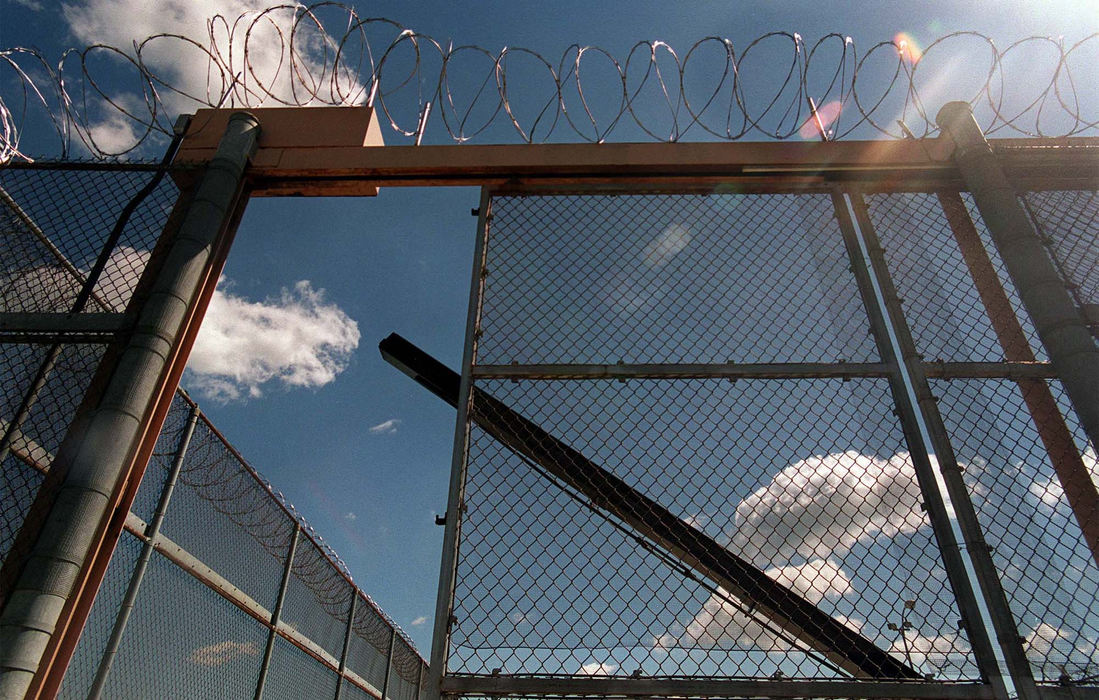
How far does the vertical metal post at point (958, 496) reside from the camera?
2.38 m

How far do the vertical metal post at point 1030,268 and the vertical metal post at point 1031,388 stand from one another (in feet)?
0.35

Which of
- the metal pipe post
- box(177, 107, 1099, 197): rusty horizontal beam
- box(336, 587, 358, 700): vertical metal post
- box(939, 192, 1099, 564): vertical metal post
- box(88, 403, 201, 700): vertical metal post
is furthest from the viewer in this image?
box(336, 587, 358, 700): vertical metal post

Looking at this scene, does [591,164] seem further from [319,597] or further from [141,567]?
[319,597]

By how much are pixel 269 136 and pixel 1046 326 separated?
151 inches

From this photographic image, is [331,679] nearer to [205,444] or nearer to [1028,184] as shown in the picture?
[205,444]

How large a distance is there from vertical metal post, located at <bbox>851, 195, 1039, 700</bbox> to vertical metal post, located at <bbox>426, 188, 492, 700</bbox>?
72.9 inches

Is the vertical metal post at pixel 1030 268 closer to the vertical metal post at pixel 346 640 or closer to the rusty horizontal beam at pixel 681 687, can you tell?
the rusty horizontal beam at pixel 681 687

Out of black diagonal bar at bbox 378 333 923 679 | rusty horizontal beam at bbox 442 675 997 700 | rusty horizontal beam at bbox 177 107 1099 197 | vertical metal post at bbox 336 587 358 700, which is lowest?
rusty horizontal beam at bbox 442 675 997 700

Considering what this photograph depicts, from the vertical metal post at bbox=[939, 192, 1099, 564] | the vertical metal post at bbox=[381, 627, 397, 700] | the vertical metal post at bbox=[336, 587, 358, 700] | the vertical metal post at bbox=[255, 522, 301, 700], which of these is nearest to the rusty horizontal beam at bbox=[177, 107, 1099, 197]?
the vertical metal post at bbox=[939, 192, 1099, 564]

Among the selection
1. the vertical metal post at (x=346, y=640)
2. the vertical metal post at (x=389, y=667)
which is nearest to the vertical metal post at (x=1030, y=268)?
the vertical metal post at (x=346, y=640)

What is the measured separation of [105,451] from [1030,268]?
3.89 m

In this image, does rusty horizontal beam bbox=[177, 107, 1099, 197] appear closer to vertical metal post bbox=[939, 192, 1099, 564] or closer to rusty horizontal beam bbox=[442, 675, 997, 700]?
vertical metal post bbox=[939, 192, 1099, 564]

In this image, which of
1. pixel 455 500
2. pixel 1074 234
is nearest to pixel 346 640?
pixel 455 500

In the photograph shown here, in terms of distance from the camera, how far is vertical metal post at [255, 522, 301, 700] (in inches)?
217
